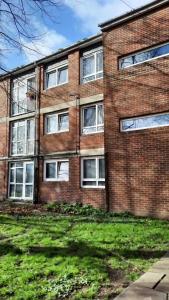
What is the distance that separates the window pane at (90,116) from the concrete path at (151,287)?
446 inches

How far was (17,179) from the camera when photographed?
68.8ft

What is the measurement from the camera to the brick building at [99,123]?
13.5 m

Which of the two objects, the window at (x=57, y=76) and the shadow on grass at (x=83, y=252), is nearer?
the shadow on grass at (x=83, y=252)

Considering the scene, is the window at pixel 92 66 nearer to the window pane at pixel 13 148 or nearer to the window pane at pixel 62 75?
the window pane at pixel 62 75

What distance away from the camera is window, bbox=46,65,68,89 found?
1893 centimetres

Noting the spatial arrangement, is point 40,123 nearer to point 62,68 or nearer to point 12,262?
point 62,68

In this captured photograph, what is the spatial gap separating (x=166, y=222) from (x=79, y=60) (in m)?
9.59

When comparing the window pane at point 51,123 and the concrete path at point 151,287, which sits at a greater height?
the window pane at point 51,123

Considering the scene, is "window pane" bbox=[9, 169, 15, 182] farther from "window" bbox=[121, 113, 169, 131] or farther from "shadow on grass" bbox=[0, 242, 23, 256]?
"shadow on grass" bbox=[0, 242, 23, 256]

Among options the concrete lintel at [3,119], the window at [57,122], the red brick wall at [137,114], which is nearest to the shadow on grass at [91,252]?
the red brick wall at [137,114]

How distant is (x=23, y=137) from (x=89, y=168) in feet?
19.3

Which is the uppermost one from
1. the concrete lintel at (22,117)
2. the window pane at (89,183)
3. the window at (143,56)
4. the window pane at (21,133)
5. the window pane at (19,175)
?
the window at (143,56)

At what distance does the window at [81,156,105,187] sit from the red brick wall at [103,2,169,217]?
125cm

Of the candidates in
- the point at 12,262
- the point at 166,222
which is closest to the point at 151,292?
the point at 12,262
